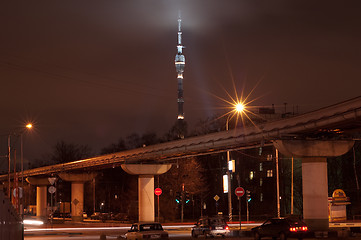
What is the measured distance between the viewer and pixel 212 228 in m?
39.9

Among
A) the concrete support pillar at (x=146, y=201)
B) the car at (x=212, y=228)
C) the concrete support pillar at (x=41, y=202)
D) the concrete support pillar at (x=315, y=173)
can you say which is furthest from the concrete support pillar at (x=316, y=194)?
the concrete support pillar at (x=41, y=202)

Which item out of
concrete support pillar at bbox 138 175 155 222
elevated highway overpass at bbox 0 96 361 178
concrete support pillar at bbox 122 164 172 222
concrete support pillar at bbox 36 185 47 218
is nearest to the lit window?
concrete support pillar at bbox 36 185 47 218

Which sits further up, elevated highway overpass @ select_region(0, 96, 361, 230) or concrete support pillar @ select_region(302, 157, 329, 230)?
elevated highway overpass @ select_region(0, 96, 361, 230)

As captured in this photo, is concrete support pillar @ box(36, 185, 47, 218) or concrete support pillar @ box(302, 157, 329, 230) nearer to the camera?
concrete support pillar @ box(302, 157, 329, 230)

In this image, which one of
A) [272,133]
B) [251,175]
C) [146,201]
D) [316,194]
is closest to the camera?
[316,194]

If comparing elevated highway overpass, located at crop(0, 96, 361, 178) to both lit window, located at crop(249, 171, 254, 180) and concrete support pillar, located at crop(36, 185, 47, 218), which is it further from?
concrete support pillar, located at crop(36, 185, 47, 218)

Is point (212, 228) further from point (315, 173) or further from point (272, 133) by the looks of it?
point (272, 133)

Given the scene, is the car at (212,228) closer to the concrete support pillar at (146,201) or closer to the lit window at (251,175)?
the concrete support pillar at (146,201)

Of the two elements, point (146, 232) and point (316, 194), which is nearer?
point (146, 232)

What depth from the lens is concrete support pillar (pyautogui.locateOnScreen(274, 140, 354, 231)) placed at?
1710 inches

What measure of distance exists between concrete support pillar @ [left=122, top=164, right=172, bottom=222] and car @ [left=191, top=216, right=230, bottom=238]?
1079 inches

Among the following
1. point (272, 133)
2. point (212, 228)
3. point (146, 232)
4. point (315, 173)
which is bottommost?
point (212, 228)

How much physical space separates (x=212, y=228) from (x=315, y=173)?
351 inches

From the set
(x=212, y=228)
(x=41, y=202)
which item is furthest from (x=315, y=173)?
(x=41, y=202)
